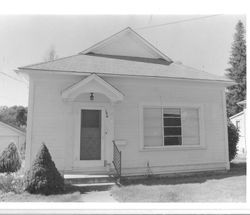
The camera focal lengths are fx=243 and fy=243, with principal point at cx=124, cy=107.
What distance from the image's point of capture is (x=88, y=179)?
687 cm

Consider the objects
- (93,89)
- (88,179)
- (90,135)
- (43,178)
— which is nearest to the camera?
(43,178)

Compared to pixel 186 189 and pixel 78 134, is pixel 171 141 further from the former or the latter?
pixel 78 134

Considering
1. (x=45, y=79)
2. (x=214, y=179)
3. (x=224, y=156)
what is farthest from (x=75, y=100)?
(x=224, y=156)

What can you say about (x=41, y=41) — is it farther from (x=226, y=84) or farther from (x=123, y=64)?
(x=226, y=84)

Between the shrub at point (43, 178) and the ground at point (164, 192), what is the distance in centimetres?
22

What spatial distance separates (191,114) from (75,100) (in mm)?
4155

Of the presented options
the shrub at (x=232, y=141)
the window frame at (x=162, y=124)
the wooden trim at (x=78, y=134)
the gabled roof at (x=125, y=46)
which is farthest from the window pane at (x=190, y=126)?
the gabled roof at (x=125, y=46)

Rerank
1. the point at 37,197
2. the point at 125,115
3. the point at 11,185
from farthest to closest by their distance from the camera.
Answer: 1. the point at 125,115
2. the point at 11,185
3. the point at 37,197

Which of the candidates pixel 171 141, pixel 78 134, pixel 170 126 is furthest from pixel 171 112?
pixel 78 134

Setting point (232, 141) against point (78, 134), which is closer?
point (78, 134)

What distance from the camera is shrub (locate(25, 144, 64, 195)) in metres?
6.03

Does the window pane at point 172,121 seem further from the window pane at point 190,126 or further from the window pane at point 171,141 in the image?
the window pane at point 171,141

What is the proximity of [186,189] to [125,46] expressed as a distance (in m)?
6.04

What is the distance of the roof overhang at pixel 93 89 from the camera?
7453 mm
